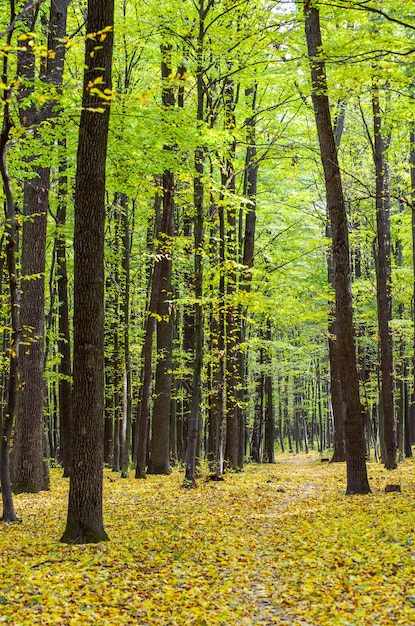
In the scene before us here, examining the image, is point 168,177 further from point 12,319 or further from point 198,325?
point 12,319

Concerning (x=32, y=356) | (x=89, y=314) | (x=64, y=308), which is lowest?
(x=32, y=356)

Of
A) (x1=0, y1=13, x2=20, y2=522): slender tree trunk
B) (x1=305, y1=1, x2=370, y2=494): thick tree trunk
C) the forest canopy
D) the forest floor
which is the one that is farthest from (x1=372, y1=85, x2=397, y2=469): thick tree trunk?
(x1=0, y1=13, x2=20, y2=522): slender tree trunk

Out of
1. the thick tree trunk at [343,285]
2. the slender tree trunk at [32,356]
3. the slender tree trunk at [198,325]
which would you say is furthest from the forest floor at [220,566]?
the slender tree trunk at [198,325]

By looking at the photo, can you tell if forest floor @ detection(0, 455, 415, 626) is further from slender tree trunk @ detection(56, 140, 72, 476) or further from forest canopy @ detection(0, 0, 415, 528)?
slender tree trunk @ detection(56, 140, 72, 476)

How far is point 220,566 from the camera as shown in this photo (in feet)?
23.4

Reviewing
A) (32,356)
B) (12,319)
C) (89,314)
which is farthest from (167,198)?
(89,314)

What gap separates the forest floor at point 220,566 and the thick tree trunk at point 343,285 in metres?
0.79

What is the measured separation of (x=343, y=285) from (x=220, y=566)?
665cm

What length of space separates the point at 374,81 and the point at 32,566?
11403 millimetres

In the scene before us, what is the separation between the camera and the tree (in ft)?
25.5

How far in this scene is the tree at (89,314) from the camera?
7781 mm

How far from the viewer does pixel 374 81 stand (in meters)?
12.4

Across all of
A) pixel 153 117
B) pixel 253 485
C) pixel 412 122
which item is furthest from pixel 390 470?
pixel 153 117

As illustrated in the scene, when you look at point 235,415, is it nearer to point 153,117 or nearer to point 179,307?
point 179,307
